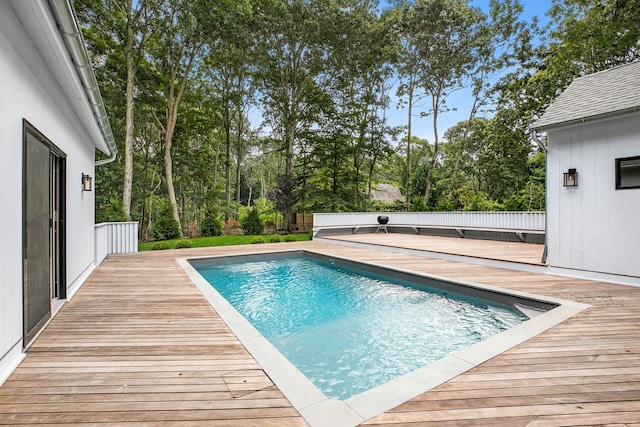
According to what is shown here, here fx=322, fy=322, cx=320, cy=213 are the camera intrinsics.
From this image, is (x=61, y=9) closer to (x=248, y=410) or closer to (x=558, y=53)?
(x=248, y=410)

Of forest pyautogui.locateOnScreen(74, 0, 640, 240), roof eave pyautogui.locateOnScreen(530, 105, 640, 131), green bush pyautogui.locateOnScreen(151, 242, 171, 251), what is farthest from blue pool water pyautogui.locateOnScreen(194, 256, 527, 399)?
forest pyautogui.locateOnScreen(74, 0, 640, 240)

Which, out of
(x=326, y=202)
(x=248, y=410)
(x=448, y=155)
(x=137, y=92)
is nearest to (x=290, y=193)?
(x=326, y=202)

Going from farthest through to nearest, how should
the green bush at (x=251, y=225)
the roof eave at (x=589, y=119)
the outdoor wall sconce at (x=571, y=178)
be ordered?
the green bush at (x=251, y=225), the outdoor wall sconce at (x=571, y=178), the roof eave at (x=589, y=119)

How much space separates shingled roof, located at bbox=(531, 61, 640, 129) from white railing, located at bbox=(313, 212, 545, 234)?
425 centimetres

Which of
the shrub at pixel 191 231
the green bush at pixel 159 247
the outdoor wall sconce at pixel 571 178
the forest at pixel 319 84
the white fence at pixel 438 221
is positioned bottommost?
the green bush at pixel 159 247

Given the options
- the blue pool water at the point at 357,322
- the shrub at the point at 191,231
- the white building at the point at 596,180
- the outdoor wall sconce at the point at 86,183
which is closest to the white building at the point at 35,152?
the outdoor wall sconce at the point at 86,183

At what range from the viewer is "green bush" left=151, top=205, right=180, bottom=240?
36.8ft

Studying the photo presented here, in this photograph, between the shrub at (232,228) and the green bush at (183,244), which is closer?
the green bush at (183,244)

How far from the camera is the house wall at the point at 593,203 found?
4.13 m

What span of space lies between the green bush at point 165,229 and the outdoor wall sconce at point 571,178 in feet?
36.0

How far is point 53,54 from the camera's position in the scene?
8.52 ft

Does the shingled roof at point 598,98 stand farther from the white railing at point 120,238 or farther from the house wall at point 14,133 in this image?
the white railing at point 120,238

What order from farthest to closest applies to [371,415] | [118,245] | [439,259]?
[118,245], [439,259], [371,415]

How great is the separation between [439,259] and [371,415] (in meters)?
5.51
